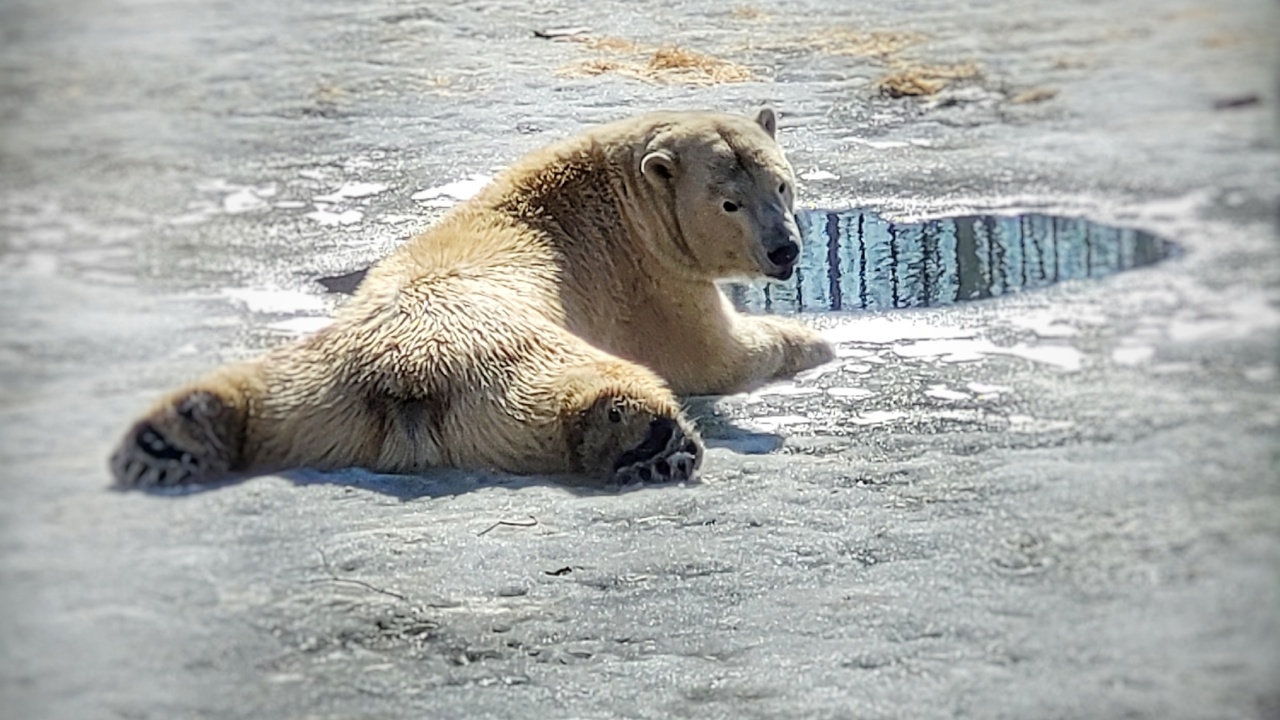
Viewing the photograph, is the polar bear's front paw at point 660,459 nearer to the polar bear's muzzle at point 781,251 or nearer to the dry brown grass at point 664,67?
the polar bear's muzzle at point 781,251

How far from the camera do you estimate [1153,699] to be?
1947 mm

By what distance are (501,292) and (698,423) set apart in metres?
0.44

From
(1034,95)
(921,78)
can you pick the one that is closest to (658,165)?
(921,78)

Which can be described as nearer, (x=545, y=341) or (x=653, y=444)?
(x=653, y=444)

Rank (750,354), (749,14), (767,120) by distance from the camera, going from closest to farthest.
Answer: (749,14) → (767,120) → (750,354)

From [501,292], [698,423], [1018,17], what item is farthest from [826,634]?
[1018,17]

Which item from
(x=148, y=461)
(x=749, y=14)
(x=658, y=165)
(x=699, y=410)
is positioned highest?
(x=749, y=14)

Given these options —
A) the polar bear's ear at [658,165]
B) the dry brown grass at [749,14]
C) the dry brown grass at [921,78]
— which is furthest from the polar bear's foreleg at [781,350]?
the dry brown grass at [749,14]

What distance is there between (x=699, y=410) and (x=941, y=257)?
56cm

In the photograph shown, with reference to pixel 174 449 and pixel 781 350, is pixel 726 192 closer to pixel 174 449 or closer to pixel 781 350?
pixel 781 350

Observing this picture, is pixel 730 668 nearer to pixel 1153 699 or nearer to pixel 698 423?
pixel 698 423

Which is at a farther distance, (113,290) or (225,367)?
(225,367)

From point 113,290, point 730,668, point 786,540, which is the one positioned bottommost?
point 730,668

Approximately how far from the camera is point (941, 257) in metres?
2.46
